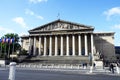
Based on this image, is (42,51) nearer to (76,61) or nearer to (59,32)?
(59,32)

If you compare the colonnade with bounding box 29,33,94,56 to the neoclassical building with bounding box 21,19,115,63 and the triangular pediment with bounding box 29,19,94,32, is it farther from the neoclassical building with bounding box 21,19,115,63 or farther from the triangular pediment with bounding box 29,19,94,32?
the triangular pediment with bounding box 29,19,94,32

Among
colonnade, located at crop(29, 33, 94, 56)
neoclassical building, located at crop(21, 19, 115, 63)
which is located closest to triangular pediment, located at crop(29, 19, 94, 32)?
neoclassical building, located at crop(21, 19, 115, 63)

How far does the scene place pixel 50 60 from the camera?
58781 millimetres

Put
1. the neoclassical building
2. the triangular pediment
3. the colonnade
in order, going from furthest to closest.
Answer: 1. the triangular pediment
2. the neoclassical building
3. the colonnade

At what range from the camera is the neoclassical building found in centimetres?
6450

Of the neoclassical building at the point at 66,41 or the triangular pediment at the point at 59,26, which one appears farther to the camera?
the triangular pediment at the point at 59,26

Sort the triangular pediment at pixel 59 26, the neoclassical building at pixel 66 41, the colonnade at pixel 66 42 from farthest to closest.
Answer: the triangular pediment at pixel 59 26 < the neoclassical building at pixel 66 41 < the colonnade at pixel 66 42

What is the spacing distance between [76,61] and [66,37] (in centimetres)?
1298

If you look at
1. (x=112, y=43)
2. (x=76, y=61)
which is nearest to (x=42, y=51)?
(x=76, y=61)

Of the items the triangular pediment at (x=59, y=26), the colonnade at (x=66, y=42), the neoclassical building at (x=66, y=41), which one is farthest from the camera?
the triangular pediment at (x=59, y=26)

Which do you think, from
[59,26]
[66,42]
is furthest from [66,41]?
[59,26]

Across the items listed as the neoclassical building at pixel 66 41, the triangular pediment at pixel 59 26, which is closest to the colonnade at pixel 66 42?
the neoclassical building at pixel 66 41

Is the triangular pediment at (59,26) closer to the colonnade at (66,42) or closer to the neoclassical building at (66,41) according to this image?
the neoclassical building at (66,41)

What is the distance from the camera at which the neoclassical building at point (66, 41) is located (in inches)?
2539
